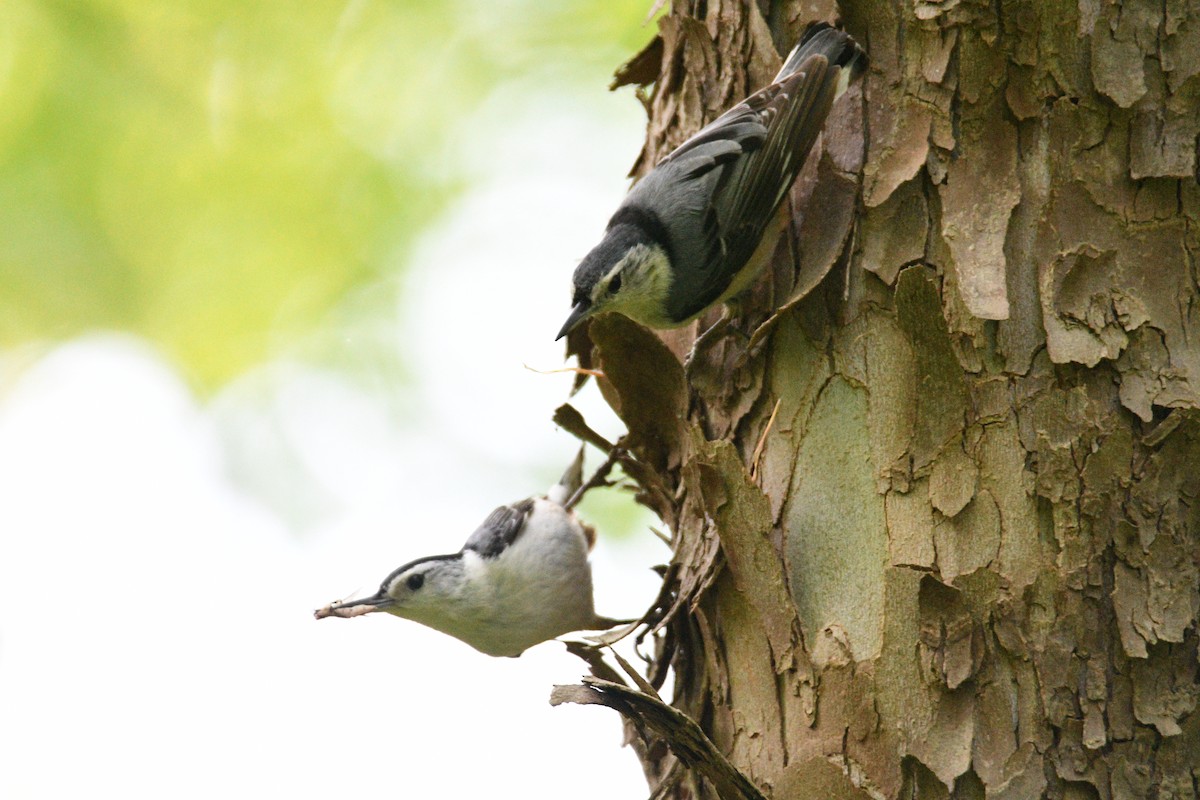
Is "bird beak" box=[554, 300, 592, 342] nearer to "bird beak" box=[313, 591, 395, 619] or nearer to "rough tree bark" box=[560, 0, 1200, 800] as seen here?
"rough tree bark" box=[560, 0, 1200, 800]

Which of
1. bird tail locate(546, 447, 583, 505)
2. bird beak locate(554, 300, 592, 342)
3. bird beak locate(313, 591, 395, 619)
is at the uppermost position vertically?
bird beak locate(554, 300, 592, 342)

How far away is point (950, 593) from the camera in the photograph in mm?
1890

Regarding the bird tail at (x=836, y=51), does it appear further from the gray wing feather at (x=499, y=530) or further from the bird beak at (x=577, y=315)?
the gray wing feather at (x=499, y=530)

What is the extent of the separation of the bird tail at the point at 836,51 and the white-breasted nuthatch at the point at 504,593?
4.13 feet

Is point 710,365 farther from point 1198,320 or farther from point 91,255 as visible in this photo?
point 91,255

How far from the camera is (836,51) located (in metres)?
2.23

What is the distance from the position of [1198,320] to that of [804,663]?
0.94m

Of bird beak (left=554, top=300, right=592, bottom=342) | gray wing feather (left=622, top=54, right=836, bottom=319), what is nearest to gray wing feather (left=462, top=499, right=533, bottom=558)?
bird beak (left=554, top=300, right=592, bottom=342)

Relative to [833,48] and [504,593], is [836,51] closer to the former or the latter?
[833,48]

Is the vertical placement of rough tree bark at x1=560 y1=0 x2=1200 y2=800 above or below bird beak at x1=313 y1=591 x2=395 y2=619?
below

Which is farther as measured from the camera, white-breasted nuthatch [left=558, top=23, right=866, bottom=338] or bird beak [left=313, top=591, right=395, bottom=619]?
bird beak [left=313, top=591, right=395, bottom=619]

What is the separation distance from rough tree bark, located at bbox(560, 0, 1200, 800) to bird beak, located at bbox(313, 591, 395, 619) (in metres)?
1.18

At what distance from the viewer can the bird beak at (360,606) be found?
311 cm

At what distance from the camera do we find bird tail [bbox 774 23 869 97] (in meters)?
2.23
